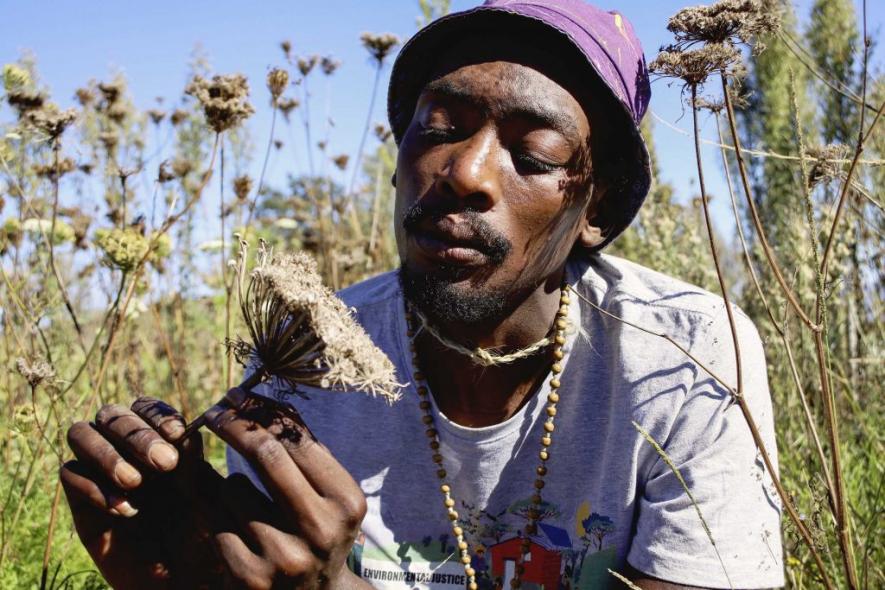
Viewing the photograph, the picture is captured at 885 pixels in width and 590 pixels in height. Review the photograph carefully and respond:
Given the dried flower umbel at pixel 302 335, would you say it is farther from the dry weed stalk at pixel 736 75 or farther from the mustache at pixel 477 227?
the dry weed stalk at pixel 736 75

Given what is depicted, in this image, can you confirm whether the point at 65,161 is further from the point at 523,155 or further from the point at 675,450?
the point at 675,450

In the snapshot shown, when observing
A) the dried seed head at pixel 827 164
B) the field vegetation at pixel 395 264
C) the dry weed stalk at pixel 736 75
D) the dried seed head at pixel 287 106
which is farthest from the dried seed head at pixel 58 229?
the dried seed head at pixel 827 164

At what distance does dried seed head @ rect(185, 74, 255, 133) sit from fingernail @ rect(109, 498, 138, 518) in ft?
4.87

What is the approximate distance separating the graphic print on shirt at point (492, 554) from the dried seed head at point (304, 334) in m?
1.12

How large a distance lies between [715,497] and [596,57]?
125 centimetres

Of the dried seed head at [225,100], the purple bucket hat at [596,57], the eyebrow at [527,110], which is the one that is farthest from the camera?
the dried seed head at [225,100]

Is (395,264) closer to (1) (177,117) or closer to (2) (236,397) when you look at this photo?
(1) (177,117)

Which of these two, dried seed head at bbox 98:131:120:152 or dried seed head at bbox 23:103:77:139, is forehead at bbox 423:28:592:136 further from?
dried seed head at bbox 98:131:120:152

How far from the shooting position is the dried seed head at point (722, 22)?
1695mm

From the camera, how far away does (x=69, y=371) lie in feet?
15.2

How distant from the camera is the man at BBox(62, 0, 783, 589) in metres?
1.75

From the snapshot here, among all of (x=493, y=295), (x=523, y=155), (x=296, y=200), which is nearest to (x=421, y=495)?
(x=493, y=295)

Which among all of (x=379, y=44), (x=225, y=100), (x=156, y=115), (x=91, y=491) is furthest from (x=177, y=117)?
(x=91, y=491)

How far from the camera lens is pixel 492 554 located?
2.62 meters
